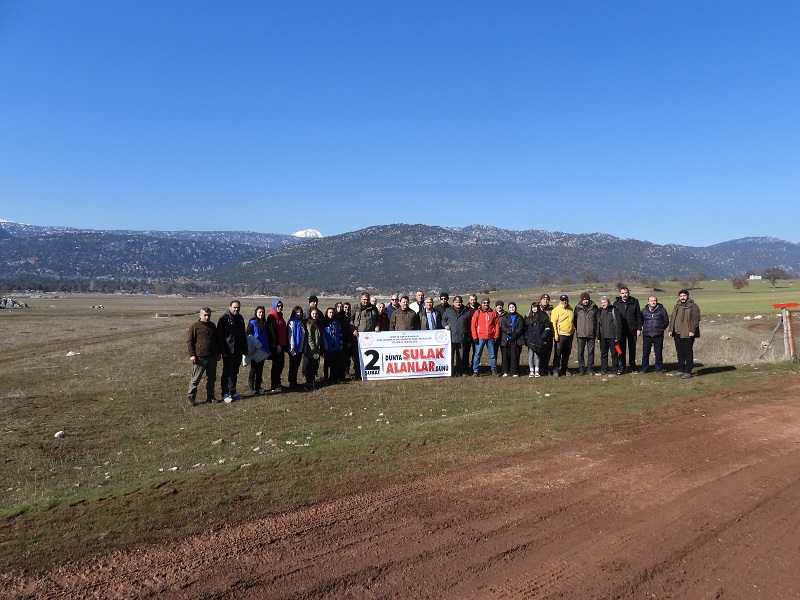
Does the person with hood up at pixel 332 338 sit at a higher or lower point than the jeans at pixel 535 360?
higher

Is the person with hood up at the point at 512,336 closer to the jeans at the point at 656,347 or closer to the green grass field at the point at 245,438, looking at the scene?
the green grass field at the point at 245,438

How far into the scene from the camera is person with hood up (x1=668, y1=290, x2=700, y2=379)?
13.5 m

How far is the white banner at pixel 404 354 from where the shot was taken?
1487 centimetres

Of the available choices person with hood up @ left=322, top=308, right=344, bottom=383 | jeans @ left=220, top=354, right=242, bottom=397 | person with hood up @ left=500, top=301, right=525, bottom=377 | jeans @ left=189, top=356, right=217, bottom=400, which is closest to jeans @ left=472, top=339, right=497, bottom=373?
person with hood up @ left=500, top=301, right=525, bottom=377

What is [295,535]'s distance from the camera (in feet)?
16.3

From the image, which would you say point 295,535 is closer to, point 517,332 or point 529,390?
point 529,390

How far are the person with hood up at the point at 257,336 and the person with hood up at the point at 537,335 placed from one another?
6.55 m

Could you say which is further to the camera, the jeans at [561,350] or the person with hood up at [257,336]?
the jeans at [561,350]

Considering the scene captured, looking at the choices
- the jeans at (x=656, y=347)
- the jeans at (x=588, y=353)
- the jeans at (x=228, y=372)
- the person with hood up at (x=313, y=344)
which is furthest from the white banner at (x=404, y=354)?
the jeans at (x=656, y=347)

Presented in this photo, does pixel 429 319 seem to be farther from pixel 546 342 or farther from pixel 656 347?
pixel 656 347

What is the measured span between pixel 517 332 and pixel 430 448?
7531 millimetres

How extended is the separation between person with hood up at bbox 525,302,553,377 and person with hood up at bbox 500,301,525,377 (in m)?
0.20

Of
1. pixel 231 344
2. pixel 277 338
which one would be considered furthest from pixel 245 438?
pixel 277 338

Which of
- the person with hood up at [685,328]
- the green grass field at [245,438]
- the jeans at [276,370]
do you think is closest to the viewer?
the green grass field at [245,438]
